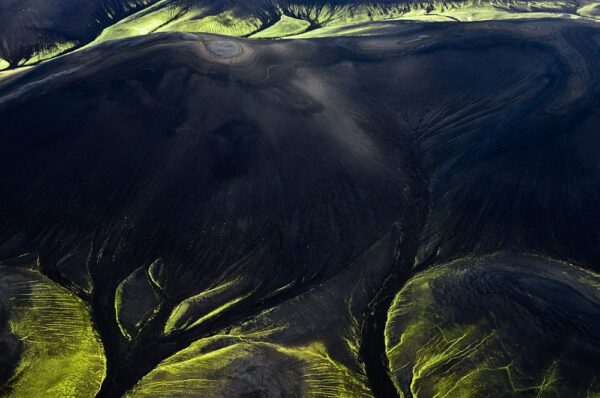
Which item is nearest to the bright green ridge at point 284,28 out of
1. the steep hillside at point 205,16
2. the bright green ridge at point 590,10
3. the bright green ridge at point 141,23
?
the steep hillside at point 205,16

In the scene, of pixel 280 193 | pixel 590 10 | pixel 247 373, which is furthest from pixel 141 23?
pixel 590 10

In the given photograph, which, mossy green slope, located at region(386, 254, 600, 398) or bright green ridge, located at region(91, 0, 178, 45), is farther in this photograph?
bright green ridge, located at region(91, 0, 178, 45)

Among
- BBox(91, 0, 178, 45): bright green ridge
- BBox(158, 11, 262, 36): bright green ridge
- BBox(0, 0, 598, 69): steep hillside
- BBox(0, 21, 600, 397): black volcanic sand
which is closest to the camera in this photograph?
BBox(0, 21, 600, 397): black volcanic sand

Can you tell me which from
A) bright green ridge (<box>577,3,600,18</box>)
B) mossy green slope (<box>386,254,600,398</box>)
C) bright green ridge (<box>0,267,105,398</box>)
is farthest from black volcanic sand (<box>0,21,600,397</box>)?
bright green ridge (<box>577,3,600,18</box>)

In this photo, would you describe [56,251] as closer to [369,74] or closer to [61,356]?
[61,356]

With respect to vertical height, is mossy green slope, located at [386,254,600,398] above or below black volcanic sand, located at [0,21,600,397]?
below

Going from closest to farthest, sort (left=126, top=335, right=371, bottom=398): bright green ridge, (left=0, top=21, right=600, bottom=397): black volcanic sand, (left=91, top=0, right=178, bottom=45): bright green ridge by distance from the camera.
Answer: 1. (left=126, top=335, right=371, bottom=398): bright green ridge
2. (left=0, top=21, right=600, bottom=397): black volcanic sand
3. (left=91, top=0, right=178, bottom=45): bright green ridge

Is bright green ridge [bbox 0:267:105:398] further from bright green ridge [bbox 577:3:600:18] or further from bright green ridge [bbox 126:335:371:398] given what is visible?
bright green ridge [bbox 577:3:600:18]
